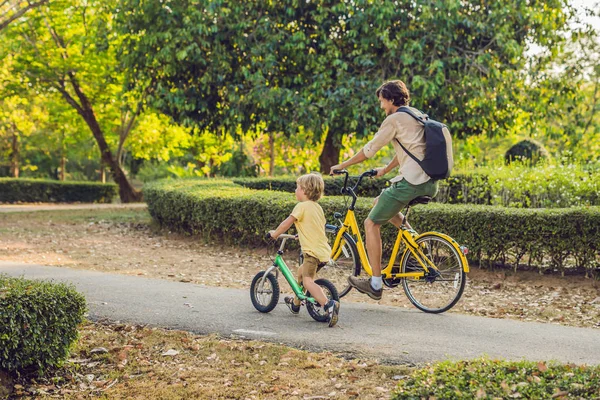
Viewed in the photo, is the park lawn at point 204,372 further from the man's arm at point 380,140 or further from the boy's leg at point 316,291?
the man's arm at point 380,140

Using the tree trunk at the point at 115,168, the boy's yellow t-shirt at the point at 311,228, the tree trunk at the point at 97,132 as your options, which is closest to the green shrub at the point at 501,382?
the boy's yellow t-shirt at the point at 311,228

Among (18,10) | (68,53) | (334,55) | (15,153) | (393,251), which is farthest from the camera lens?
(15,153)

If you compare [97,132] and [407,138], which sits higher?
[97,132]

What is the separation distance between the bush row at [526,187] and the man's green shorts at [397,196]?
529cm

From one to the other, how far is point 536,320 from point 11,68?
2009 centimetres

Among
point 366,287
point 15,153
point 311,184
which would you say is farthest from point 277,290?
point 15,153

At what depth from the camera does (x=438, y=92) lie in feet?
48.5

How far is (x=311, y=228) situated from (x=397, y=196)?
868mm

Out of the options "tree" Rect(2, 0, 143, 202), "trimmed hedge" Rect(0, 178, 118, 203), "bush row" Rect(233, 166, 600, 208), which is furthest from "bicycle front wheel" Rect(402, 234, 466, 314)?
"trimmed hedge" Rect(0, 178, 118, 203)

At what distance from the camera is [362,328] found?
5.75 m

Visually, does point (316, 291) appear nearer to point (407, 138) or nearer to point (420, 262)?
point (420, 262)

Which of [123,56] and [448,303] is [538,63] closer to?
[123,56]

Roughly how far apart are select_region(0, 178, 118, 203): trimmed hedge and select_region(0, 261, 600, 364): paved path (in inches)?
887

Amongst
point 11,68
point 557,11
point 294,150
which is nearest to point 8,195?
point 11,68
